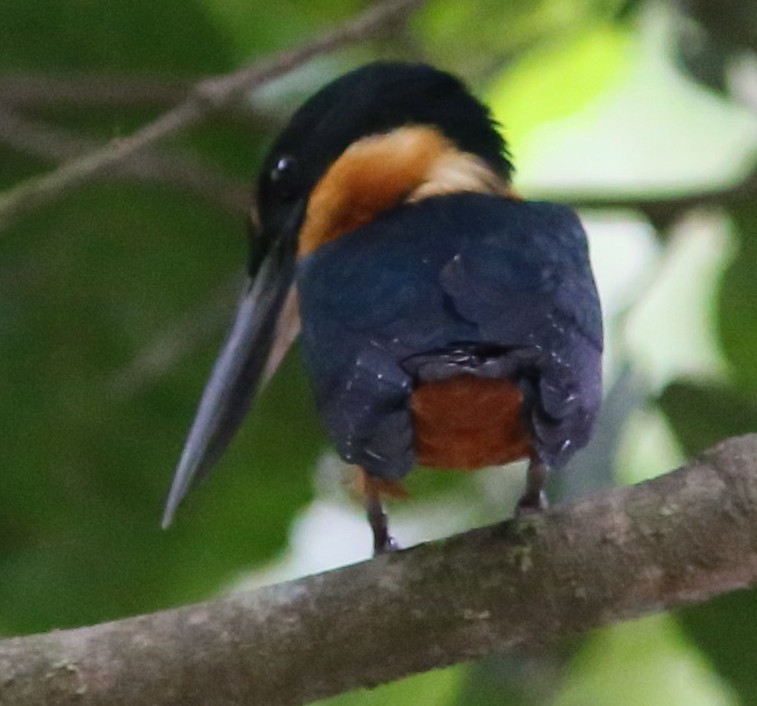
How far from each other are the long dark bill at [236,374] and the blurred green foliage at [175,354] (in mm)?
283

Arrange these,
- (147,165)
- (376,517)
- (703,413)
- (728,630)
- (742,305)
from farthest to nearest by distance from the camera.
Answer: (147,165) → (742,305) → (703,413) → (728,630) → (376,517)

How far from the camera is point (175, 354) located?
10.1 ft

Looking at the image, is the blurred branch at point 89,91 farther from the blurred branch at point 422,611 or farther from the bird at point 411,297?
the blurred branch at point 422,611

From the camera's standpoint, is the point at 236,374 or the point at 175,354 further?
the point at 175,354

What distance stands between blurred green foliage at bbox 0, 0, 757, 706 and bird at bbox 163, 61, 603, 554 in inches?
12.9

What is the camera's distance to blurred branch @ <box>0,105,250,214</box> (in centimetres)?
303

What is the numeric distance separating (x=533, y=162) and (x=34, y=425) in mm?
1491

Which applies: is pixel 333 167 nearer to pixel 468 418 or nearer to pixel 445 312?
pixel 445 312

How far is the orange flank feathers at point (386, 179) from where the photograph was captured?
253 cm

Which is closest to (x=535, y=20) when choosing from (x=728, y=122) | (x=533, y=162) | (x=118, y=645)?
(x=533, y=162)

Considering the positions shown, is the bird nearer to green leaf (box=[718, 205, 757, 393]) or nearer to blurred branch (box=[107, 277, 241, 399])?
blurred branch (box=[107, 277, 241, 399])

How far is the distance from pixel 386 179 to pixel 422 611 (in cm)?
97

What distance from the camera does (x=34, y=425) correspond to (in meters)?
2.99

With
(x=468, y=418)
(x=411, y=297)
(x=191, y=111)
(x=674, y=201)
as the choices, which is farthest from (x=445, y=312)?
(x=674, y=201)
